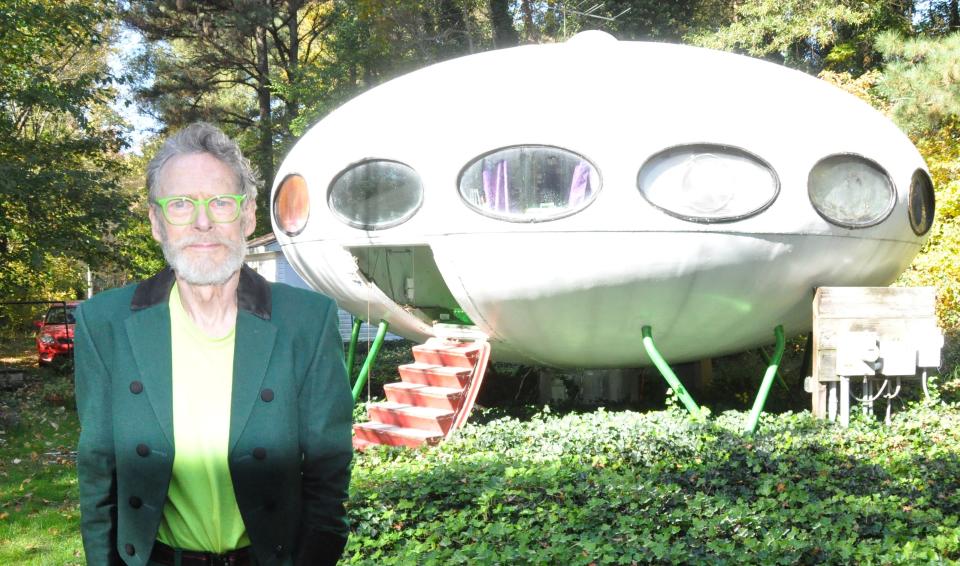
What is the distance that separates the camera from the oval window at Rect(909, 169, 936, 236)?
8.05 metres

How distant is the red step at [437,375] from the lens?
26.4 ft

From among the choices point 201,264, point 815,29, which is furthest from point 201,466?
point 815,29

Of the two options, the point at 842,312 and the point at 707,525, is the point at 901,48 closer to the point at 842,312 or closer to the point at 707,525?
the point at 842,312

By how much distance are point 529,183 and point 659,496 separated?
291cm

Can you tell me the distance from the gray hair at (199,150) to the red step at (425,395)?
19.3ft

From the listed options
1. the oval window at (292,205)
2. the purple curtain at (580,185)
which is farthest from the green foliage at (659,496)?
the oval window at (292,205)

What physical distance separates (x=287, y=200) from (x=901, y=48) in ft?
42.6

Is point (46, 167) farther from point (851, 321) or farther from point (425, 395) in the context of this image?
point (851, 321)

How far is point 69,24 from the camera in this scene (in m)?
12.6

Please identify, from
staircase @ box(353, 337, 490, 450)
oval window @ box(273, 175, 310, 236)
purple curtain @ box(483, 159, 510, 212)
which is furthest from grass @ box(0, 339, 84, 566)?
purple curtain @ box(483, 159, 510, 212)

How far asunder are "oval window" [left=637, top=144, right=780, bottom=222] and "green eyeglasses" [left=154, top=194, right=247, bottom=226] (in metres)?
5.13

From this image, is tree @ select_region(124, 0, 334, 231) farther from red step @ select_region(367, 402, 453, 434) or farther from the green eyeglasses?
the green eyeglasses

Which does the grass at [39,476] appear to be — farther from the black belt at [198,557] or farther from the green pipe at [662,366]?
the green pipe at [662,366]

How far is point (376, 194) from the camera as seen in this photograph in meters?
7.61
